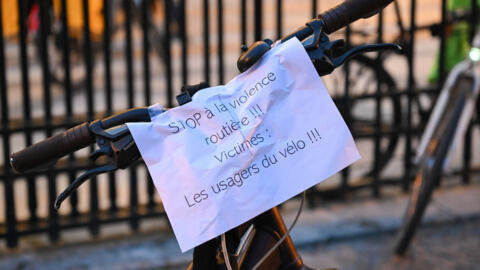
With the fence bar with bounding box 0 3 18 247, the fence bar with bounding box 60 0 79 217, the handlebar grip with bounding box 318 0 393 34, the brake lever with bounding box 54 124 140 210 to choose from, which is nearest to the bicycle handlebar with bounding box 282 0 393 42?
→ the handlebar grip with bounding box 318 0 393 34

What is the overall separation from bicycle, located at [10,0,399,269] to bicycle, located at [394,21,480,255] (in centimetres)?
200

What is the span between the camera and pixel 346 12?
1691 millimetres

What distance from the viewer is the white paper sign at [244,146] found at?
4.75 ft

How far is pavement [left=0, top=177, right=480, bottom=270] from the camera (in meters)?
3.76

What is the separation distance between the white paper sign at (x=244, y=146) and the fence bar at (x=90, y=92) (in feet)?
7.90

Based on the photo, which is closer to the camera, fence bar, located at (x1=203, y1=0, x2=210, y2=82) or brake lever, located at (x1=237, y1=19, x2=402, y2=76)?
brake lever, located at (x1=237, y1=19, x2=402, y2=76)

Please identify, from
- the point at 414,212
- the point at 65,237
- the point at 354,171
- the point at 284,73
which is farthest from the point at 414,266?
the point at 284,73

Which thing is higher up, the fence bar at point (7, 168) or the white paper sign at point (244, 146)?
the white paper sign at point (244, 146)

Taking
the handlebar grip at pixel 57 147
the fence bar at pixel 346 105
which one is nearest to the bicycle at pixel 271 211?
the handlebar grip at pixel 57 147

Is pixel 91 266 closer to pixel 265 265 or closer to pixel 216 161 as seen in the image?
pixel 265 265

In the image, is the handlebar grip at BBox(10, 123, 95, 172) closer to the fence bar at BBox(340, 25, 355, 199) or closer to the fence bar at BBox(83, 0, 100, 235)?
the fence bar at BBox(83, 0, 100, 235)

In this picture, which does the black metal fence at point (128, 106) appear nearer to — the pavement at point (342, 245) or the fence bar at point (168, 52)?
the fence bar at point (168, 52)

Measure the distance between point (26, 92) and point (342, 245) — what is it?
2.05 metres

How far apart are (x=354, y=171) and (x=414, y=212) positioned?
143cm
